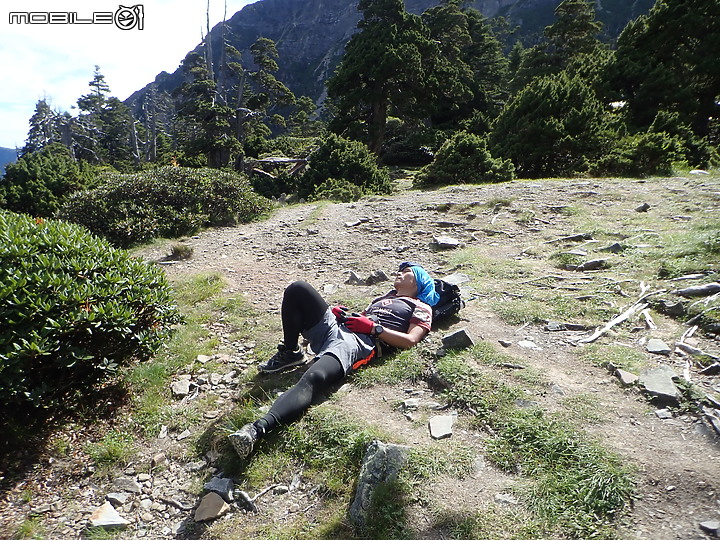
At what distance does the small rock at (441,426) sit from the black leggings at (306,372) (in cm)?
85

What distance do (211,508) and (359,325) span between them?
172 cm

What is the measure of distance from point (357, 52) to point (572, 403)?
805 inches

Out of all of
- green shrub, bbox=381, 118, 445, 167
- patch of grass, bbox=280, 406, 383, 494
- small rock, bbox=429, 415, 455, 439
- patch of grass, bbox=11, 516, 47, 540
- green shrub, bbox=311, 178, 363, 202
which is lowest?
patch of grass, bbox=11, 516, 47, 540

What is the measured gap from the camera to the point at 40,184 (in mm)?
14359

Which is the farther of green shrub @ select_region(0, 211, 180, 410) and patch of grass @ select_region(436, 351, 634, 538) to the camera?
green shrub @ select_region(0, 211, 180, 410)

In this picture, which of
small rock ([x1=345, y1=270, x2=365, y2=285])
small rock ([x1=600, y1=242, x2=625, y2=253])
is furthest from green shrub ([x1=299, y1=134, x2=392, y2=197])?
small rock ([x1=600, y1=242, x2=625, y2=253])

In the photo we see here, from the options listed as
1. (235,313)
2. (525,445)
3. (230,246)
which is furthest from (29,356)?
(230,246)

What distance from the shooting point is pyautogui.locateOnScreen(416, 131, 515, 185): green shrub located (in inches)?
492

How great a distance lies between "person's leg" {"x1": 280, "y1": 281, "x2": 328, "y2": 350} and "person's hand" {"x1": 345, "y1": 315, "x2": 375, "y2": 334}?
0.25 m

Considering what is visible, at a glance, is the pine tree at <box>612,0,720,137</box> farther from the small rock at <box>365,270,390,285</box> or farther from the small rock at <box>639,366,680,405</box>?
the small rock at <box>639,366,680,405</box>

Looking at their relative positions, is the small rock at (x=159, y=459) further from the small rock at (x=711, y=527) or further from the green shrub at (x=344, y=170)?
the green shrub at (x=344, y=170)

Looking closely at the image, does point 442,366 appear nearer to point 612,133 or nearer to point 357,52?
point 612,133

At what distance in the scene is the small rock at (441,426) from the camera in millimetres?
2688

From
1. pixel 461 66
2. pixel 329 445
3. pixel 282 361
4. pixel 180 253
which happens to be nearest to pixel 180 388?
pixel 282 361
